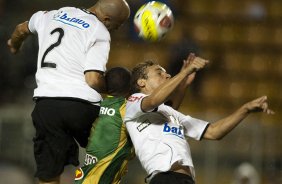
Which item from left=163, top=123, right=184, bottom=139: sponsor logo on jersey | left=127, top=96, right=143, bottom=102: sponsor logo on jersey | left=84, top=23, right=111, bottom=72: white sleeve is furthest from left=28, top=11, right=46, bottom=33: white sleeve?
left=163, top=123, right=184, bottom=139: sponsor logo on jersey

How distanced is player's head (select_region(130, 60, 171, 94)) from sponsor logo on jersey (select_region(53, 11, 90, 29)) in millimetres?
415

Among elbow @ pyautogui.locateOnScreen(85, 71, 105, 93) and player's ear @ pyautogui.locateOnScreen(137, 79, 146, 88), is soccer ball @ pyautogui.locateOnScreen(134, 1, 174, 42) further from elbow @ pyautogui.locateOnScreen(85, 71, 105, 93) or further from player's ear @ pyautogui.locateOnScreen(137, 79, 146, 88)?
elbow @ pyautogui.locateOnScreen(85, 71, 105, 93)

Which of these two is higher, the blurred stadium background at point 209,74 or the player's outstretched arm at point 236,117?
the player's outstretched arm at point 236,117

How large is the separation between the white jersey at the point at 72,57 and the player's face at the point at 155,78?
0.29 m

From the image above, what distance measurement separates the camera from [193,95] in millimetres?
8672

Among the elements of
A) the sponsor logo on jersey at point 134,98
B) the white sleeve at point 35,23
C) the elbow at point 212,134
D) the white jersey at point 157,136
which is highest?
the white sleeve at point 35,23

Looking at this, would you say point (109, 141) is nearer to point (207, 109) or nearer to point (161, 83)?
point (161, 83)

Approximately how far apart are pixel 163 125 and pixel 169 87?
391 mm

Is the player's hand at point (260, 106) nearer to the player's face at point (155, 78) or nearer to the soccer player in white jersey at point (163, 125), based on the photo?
the soccer player in white jersey at point (163, 125)

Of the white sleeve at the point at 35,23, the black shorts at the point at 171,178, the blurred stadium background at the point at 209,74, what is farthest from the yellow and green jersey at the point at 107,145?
the blurred stadium background at the point at 209,74

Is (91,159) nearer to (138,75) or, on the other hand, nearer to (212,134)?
(138,75)

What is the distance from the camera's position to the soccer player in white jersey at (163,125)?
418 centimetres

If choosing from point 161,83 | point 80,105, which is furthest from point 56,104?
point 161,83

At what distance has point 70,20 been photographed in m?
4.64
